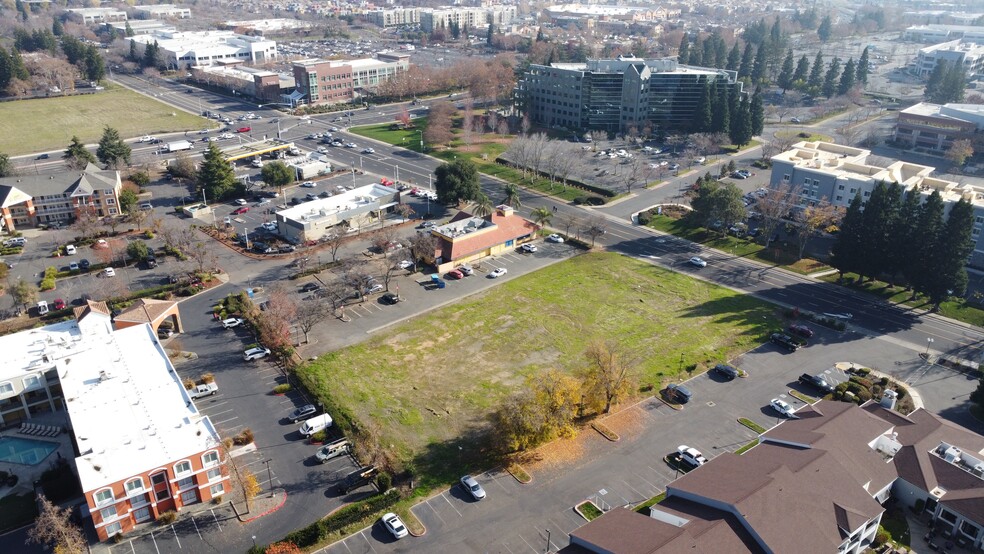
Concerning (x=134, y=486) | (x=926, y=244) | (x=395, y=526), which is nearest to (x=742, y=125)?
(x=926, y=244)

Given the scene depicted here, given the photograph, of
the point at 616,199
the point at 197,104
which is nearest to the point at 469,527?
the point at 616,199

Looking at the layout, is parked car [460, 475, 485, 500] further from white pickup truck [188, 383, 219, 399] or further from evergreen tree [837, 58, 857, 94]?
evergreen tree [837, 58, 857, 94]

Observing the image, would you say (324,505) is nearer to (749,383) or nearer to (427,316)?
(427,316)

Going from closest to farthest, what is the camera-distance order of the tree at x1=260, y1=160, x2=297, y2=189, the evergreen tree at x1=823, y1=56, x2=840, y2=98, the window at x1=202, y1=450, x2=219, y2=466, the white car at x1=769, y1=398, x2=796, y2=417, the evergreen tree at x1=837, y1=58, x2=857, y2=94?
the window at x1=202, y1=450, x2=219, y2=466 → the white car at x1=769, y1=398, x2=796, y2=417 → the tree at x1=260, y1=160, x2=297, y2=189 → the evergreen tree at x1=837, y1=58, x2=857, y2=94 → the evergreen tree at x1=823, y1=56, x2=840, y2=98

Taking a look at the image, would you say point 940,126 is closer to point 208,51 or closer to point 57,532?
point 57,532

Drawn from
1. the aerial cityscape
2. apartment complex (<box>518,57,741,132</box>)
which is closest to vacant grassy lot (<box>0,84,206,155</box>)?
the aerial cityscape

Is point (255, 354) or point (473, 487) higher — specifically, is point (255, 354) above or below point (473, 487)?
above

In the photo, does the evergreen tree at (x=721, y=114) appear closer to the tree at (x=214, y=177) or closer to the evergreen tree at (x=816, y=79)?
the evergreen tree at (x=816, y=79)
